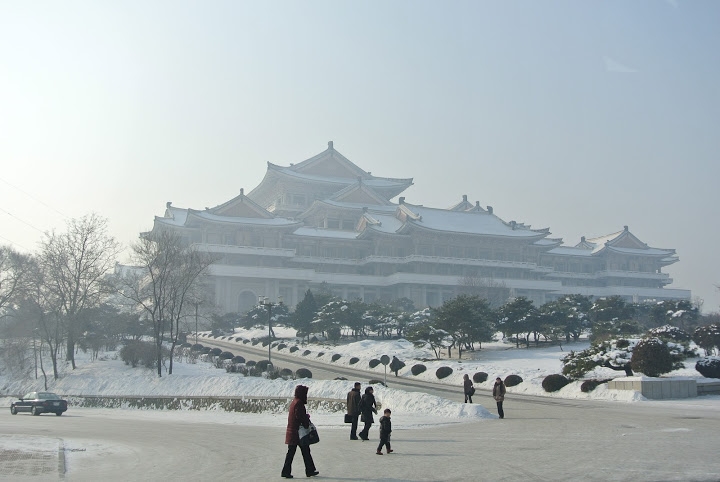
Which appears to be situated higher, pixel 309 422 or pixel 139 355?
pixel 309 422

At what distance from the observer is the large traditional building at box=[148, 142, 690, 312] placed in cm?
7644

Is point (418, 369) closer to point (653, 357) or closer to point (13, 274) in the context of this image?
point (653, 357)

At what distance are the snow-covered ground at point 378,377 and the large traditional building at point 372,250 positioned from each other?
93.3ft

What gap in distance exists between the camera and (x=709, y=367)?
28109 millimetres

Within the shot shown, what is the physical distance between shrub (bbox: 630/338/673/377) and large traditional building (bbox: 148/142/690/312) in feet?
145

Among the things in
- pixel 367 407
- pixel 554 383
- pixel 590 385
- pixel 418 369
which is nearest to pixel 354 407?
pixel 367 407

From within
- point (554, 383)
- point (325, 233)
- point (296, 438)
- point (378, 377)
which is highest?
point (325, 233)

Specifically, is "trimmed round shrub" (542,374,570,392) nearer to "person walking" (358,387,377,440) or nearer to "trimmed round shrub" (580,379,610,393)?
"trimmed round shrub" (580,379,610,393)

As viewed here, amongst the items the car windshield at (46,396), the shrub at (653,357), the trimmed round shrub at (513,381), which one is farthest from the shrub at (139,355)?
the shrub at (653,357)

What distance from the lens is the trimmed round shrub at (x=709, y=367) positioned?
28.0 meters

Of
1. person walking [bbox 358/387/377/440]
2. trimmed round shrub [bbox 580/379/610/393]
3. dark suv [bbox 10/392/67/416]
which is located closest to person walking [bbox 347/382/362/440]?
person walking [bbox 358/387/377/440]

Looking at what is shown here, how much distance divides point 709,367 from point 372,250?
188ft

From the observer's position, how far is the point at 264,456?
43.8 ft

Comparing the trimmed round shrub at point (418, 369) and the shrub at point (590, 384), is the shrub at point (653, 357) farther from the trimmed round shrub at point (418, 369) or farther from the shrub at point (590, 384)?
the trimmed round shrub at point (418, 369)
